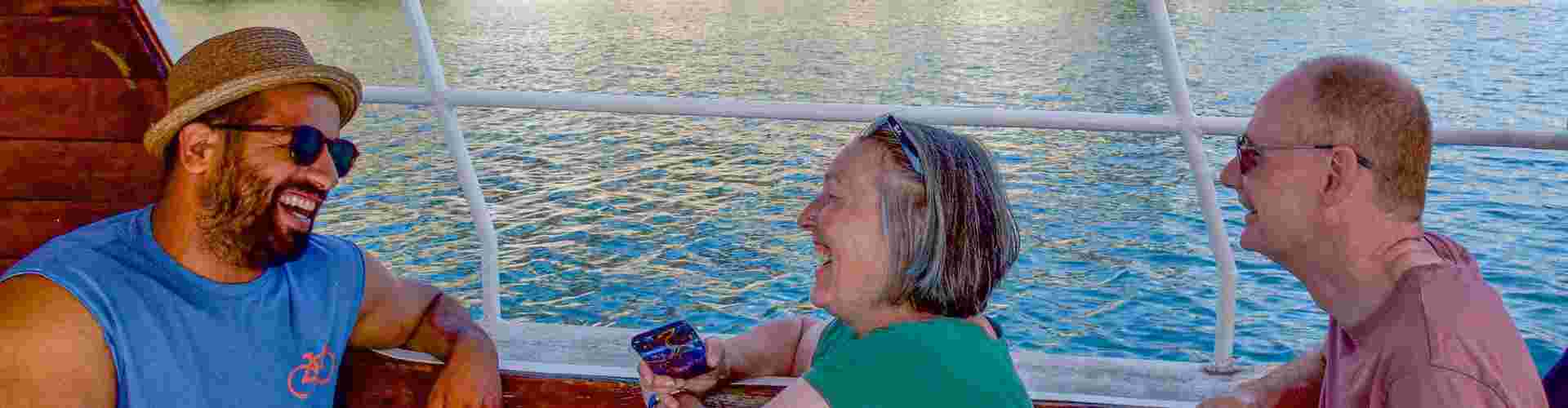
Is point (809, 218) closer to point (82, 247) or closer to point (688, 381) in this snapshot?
point (688, 381)

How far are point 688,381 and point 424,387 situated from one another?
478mm

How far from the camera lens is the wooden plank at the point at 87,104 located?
89.4 inches

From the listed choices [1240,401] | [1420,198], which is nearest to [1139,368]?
[1240,401]

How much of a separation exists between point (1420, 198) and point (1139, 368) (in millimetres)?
779

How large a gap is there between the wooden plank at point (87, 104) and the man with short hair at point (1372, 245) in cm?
175

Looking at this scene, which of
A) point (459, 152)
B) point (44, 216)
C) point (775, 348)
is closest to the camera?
point (775, 348)

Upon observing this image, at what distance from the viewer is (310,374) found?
1.81 m

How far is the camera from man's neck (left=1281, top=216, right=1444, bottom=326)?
1.48 m

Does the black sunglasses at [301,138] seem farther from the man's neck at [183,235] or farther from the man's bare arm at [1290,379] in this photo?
the man's bare arm at [1290,379]

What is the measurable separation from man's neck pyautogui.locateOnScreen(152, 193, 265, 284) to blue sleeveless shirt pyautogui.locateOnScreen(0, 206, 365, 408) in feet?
0.05

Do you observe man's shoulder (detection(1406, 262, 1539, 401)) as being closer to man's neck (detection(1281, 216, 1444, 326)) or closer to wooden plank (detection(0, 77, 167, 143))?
man's neck (detection(1281, 216, 1444, 326))

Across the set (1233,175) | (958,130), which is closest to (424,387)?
(1233,175)

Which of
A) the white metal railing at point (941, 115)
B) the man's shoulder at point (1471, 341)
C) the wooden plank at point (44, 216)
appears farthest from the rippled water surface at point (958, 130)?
the wooden plank at point (44, 216)

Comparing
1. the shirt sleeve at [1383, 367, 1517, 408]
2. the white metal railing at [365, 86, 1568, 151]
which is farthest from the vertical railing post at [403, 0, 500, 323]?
the shirt sleeve at [1383, 367, 1517, 408]
